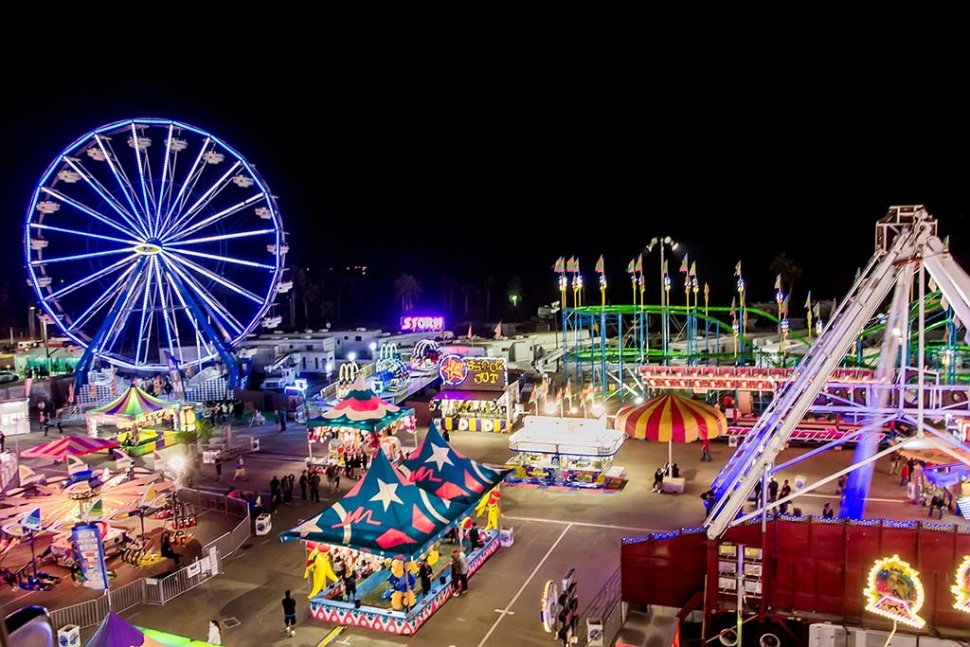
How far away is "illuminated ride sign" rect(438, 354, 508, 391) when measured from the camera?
109 feet

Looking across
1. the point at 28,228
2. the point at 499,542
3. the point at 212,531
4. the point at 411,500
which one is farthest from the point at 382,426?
the point at 28,228

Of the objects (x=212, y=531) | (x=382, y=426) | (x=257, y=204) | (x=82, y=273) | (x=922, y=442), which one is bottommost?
(x=212, y=531)

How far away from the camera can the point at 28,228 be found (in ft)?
99.4

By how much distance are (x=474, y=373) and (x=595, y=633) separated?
21.1 m

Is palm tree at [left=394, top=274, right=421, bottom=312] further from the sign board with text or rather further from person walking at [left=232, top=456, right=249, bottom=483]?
the sign board with text

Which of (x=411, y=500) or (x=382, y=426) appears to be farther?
(x=382, y=426)

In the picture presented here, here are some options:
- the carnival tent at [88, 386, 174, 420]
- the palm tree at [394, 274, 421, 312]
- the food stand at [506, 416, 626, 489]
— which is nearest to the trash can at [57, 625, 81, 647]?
the food stand at [506, 416, 626, 489]

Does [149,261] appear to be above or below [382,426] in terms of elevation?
above

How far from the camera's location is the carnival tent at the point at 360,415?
86.6ft

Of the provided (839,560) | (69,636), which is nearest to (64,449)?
(69,636)

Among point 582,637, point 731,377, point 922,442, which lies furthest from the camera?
point 731,377

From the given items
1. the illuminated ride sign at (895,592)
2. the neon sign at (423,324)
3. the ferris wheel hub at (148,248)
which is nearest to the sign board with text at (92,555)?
the illuminated ride sign at (895,592)

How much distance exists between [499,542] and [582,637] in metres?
5.09

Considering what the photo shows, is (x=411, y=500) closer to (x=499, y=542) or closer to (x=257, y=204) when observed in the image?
(x=499, y=542)
